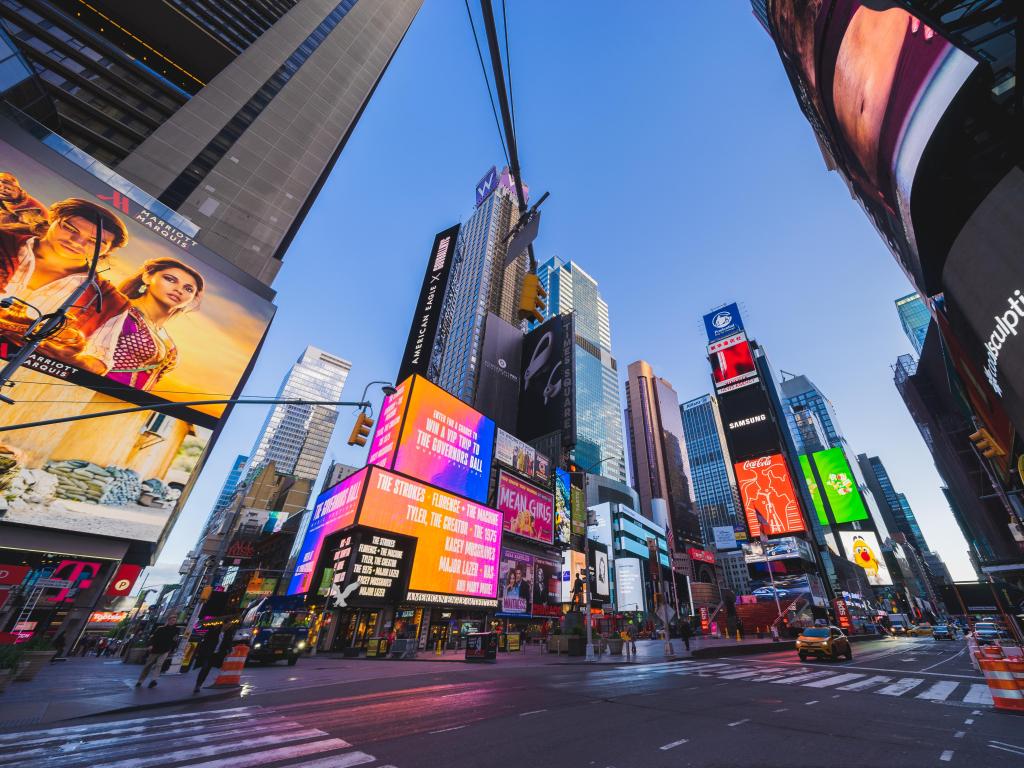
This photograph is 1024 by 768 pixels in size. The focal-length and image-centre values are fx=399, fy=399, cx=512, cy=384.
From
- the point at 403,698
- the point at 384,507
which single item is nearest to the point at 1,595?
the point at 384,507

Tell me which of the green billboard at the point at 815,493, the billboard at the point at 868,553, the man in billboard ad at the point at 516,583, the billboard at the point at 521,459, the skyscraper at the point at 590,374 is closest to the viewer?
the man in billboard ad at the point at 516,583

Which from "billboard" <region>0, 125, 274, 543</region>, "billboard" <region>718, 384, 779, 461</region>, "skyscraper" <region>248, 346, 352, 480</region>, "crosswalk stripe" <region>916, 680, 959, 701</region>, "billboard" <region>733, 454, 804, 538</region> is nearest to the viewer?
"crosswalk stripe" <region>916, 680, 959, 701</region>

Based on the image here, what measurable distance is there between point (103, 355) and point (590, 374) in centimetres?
11303

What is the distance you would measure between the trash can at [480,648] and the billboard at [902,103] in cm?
2659

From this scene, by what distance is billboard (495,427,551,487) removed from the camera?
5263cm

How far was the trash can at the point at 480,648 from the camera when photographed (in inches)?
855

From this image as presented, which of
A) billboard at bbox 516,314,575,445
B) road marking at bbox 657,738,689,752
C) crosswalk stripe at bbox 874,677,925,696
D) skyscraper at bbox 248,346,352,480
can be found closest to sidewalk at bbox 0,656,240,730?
road marking at bbox 657,738,689,752

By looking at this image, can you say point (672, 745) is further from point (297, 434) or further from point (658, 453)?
point (297, 434)

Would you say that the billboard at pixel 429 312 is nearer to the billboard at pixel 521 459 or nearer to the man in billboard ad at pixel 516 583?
the billboard at pixel 521 459

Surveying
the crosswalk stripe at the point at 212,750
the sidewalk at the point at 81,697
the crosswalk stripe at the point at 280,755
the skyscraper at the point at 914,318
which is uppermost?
the skyscraper at the point at 914,318

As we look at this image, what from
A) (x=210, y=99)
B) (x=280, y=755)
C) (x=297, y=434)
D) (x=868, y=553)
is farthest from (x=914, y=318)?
(x=297, y=434)

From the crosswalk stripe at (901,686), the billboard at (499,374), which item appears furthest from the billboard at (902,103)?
the billboard at (499,374)

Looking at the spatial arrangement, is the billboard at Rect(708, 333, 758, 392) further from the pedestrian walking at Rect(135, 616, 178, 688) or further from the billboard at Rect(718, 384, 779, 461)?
the pedestrian walking at Rect(135, 616, 178, 688)

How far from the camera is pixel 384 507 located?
104ft
